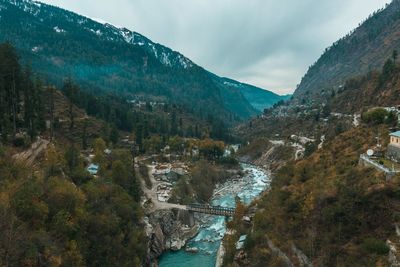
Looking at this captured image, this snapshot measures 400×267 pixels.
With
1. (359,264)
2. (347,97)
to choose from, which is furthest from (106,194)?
(347,97)

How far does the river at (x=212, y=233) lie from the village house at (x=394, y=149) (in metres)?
30.7

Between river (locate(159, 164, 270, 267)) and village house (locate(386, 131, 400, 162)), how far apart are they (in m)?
30.7

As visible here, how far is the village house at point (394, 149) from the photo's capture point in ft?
151

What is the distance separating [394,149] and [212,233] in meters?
39.0

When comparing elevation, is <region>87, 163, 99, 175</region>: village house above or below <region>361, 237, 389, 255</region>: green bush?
below

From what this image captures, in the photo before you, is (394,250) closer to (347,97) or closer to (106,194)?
(106,194)

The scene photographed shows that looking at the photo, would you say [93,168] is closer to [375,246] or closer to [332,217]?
[332,217]

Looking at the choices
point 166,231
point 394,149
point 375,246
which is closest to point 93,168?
point 166,231

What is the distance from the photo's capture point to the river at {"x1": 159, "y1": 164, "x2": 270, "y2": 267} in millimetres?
59375

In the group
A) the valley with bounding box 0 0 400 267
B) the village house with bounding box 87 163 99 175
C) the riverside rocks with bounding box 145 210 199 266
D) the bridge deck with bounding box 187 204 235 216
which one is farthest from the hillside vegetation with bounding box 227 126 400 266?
the village house with bounding box 87 163 99 175

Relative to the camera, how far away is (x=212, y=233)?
73000 millimetres

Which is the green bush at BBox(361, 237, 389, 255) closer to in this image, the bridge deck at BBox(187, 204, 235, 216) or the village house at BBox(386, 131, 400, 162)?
the village house at BBox(386, 131, 400, 162)

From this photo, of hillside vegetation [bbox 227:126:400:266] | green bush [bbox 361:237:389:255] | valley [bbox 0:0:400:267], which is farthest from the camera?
valley [bbox 0:0:400:267]

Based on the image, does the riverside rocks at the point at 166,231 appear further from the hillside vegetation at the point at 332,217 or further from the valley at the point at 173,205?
the hillside vegetation at the point at 332,217
